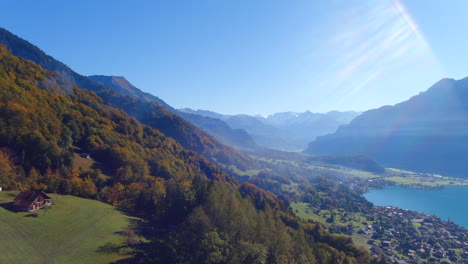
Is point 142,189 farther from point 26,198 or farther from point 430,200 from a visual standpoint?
point 430,200

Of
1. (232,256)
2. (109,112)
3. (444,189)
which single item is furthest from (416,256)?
(444,189)

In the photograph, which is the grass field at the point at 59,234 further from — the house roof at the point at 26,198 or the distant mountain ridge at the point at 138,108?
the distant mountain ridge at the point at 138,108

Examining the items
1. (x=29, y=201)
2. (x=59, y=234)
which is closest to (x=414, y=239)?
(x=59, y=234)

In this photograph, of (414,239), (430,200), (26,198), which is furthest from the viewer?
(430,200)

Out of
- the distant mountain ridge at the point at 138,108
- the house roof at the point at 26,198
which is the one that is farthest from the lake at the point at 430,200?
the house roof at the point at 26,198

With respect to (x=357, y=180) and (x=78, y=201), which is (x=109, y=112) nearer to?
(x=78, y=201)

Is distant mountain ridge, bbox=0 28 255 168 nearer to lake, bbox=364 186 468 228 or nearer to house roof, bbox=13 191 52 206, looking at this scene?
lake, bbox=364 186 468 228
